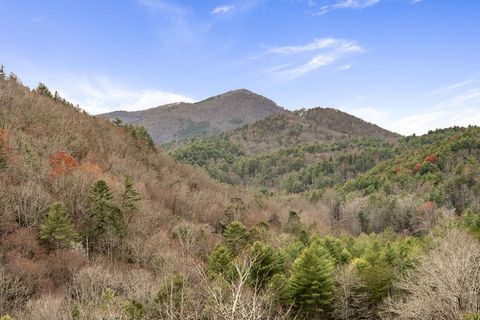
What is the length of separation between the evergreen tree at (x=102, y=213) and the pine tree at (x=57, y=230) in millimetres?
4455

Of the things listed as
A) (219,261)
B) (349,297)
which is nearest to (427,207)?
(349,297)

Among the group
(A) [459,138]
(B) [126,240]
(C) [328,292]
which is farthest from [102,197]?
(A) [459,138]

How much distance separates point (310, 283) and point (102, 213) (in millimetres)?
19570

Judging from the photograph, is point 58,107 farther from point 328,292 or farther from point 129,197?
point 328,292

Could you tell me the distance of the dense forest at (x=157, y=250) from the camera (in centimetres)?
2162

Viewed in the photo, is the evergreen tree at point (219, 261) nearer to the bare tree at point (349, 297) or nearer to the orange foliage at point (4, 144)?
the bare tree at point (349, 297)

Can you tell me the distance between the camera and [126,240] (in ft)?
130

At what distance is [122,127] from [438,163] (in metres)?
96.3

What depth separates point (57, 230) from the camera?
33562mm

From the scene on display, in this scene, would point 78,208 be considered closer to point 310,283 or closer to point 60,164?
point 60,164

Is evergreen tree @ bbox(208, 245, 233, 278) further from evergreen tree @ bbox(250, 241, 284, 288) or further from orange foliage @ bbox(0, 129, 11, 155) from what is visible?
orange foliage @ bbox(0, 129, 11, 155)

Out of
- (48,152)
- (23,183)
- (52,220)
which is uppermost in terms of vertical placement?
(48,152)

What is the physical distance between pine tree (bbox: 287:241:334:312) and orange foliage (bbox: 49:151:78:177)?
1075 inches

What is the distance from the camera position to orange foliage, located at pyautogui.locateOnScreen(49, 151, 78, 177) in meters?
46.0
